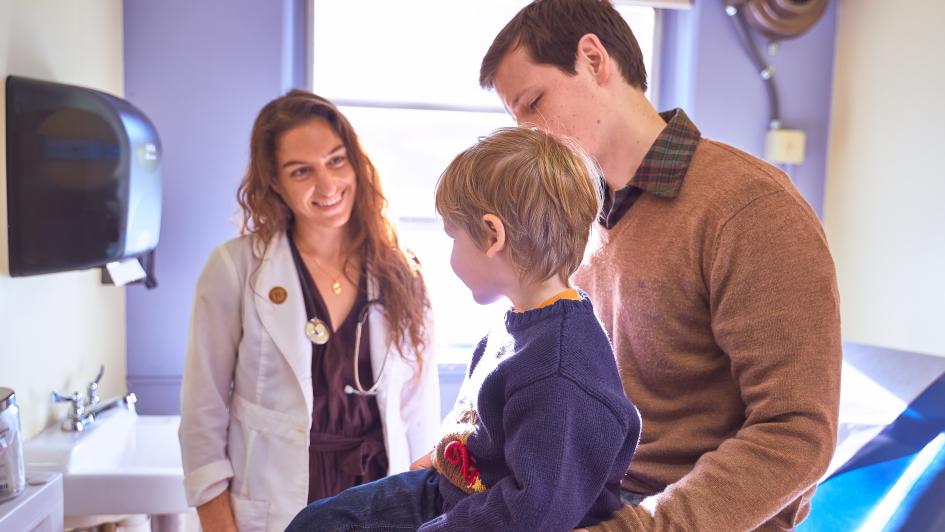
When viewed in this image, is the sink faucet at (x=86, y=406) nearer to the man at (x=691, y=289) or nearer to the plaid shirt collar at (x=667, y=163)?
the man at (x=691, y=289)

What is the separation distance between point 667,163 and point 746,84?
1.90m

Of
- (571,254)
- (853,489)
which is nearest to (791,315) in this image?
(571,254)

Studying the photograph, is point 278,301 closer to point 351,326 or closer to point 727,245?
point 351,326

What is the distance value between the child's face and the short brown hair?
342mm

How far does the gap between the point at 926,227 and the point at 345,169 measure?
1813 mm

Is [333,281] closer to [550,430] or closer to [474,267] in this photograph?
[474,267]

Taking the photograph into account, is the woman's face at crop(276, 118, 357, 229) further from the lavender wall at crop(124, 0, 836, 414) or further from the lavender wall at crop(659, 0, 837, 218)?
the lavender wall at crop(659, 0, 837, 218)

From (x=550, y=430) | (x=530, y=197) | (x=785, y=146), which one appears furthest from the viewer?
(x=785, y=146)

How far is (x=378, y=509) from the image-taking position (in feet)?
3.24

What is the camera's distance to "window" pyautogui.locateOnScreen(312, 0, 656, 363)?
2721 millimetres

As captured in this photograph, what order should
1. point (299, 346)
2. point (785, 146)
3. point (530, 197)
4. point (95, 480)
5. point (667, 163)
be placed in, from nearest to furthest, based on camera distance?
point (530, 197), point (667, 163), point (299, 346), point (95, 480), point (785, 146)

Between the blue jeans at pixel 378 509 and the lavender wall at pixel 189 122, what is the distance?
65.3 inches

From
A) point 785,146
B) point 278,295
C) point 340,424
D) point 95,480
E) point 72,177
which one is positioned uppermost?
point 785,146

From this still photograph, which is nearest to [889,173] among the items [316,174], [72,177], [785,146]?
[785,146]
